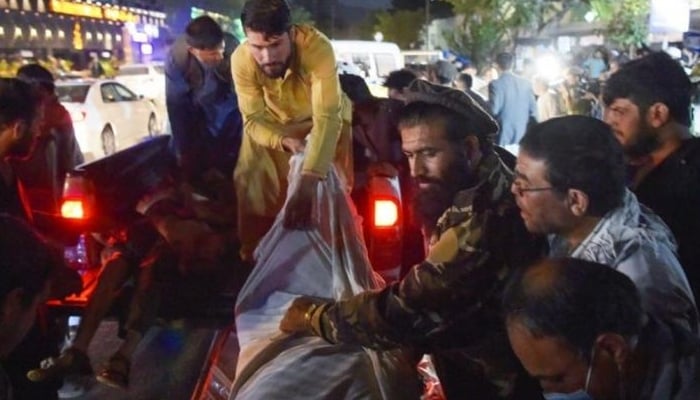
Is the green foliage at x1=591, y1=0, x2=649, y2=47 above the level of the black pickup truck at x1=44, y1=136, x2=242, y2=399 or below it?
above

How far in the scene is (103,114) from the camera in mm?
16797

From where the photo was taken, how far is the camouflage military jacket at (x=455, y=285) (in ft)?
7.94

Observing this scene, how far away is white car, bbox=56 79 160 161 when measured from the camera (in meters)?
16.1

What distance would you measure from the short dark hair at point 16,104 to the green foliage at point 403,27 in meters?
65.9

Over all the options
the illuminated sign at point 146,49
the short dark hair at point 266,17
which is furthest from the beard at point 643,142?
the illuminated sign at point 146,49

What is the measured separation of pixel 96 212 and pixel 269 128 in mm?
1180

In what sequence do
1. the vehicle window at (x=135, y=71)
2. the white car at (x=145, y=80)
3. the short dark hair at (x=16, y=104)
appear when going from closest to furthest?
the short dark hair at (x=16, y=104), the white car at (x=145, y=80), the vehicle window at (x=135, y=71)

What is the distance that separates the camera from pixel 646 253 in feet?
7.31

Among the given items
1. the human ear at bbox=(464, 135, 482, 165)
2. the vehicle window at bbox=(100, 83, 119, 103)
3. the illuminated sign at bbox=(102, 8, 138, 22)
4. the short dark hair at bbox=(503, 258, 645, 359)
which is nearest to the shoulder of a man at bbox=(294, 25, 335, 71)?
the human ear at bbox=(464, 135, 482, 165)

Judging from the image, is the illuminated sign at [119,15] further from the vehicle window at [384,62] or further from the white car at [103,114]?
the white car at [103,114]

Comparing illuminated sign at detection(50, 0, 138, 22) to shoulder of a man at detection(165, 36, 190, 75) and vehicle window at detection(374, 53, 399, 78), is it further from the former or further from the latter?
shoulder of a man at detection(165, 36, 190, 75)

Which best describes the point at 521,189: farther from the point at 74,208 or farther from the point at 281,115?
the point at 74,208

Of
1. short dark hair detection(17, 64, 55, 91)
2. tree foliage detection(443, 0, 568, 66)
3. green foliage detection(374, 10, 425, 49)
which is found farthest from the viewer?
green foliage detection(374, 10, 425, 49)

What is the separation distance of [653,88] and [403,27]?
224 feet
